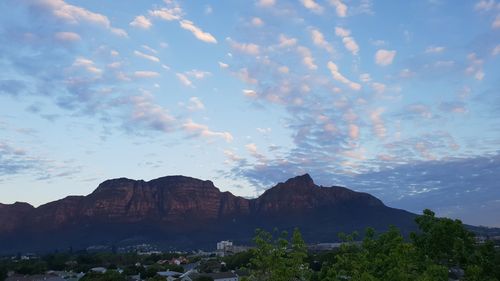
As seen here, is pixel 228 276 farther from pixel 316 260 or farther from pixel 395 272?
pixel 395 272

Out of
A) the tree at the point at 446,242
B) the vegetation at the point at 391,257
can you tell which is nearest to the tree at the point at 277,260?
the vegetation at the point at 391,257

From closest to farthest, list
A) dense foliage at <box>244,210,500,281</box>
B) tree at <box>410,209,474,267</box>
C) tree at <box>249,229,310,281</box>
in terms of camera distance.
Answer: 1. tree at <box>249,229,310,281</box>
2. dense foliage at <box>244,210,500,281</box>
3. tree at <box>410,209,474,267</box>

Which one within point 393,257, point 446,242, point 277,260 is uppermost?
point 446,242

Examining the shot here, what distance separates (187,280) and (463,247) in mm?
63785

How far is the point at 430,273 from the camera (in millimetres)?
20000

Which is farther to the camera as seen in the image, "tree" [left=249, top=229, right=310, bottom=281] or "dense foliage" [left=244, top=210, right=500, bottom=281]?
"dense foliage" [left=244, top=210, right=500, bottom=281]

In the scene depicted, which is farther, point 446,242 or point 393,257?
point 446,242

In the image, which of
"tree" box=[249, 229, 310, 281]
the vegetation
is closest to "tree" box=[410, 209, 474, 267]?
the vegetation

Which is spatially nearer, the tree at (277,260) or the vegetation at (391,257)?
the tree at (277,260)

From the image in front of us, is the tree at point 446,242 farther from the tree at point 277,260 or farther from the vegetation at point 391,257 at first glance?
the tree at point 277,260

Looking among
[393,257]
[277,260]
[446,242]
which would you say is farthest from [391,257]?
[446,242]

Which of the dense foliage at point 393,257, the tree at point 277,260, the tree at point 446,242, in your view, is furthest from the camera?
the tree at point 446,242

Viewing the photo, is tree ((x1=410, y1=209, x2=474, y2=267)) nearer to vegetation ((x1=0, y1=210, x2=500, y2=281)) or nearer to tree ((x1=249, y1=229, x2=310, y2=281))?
vegetation ((x1=0, y1=210, x2=500, y2=281))

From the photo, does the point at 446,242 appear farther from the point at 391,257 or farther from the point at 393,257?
the point at 393,257
